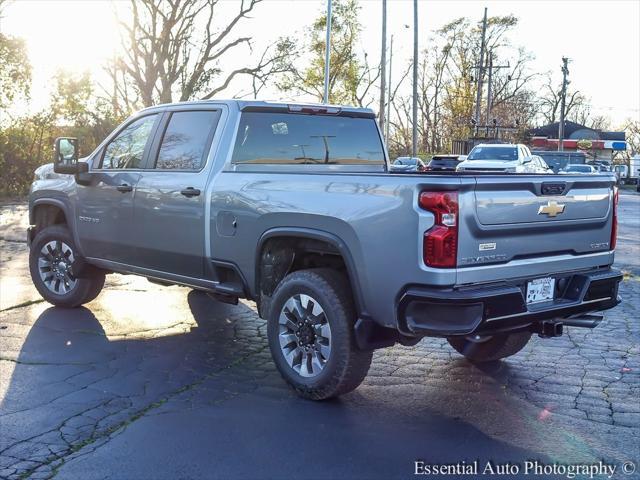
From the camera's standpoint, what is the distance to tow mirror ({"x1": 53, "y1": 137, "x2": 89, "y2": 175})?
22.6 feet

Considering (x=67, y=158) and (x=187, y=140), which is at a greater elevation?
(x=187, y=140)

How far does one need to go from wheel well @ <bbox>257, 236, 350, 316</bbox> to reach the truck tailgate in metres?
1.14

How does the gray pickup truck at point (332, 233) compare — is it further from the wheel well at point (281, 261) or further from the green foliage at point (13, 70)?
the green foliage at point (13, 70)

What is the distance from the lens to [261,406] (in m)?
4.80

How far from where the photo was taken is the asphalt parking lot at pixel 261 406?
3977mm

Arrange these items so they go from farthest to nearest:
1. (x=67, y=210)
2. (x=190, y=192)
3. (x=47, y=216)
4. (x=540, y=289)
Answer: (x=47, y=216)
(x=67, y=210)
(x=190, y=192)
(x=540, y=289)

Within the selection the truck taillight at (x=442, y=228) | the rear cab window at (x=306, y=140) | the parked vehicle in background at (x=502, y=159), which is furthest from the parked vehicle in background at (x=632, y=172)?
the truck taillight at (x=442, y=228)

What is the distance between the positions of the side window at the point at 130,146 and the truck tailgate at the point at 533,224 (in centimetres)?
339

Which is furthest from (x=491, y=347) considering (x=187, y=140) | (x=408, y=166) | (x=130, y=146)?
(x=130, y=146)

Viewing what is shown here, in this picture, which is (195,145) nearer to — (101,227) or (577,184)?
(101,227)

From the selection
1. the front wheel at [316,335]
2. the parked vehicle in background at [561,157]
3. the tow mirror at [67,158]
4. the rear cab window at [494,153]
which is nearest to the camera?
the front wheel at [316,335]

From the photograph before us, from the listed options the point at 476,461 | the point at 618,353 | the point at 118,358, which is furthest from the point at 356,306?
the point at 618,353

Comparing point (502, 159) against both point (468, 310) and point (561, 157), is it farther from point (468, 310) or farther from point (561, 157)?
point (468, 310)

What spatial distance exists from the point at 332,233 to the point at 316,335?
0.71 meters
